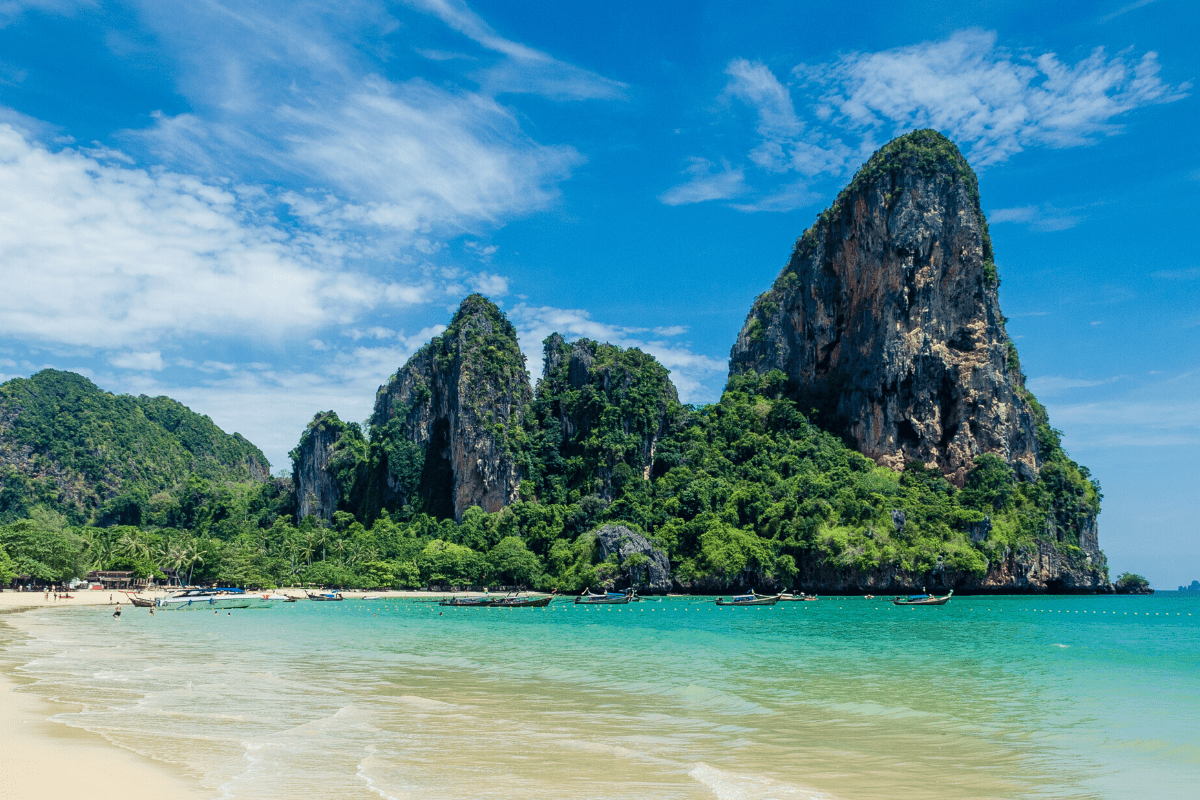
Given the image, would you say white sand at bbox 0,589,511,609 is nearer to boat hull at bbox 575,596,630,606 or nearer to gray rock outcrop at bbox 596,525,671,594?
gray rock outcrop at bbox 596,525,671,594

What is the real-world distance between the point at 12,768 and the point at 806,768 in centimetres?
969

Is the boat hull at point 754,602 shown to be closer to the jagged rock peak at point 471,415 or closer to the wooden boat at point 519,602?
the wooden boat at point 519,602

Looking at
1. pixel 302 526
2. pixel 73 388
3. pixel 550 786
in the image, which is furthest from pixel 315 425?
pixel 550 786

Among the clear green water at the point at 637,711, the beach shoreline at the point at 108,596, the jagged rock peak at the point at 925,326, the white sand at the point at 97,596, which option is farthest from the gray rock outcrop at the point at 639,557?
the clear green water at the point at 637,711

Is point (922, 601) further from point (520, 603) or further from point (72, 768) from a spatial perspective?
point (72, 768)

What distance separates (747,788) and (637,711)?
19.1 feet

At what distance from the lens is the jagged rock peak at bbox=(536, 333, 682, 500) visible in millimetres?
88375

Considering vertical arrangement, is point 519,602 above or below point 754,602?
below

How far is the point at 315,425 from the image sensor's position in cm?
10912

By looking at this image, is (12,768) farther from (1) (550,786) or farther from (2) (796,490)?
(2) (796,490)

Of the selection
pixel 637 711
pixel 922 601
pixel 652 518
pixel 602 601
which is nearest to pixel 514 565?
pixel 602 601

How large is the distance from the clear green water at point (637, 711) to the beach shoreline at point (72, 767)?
0.39m

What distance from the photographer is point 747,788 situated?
955cm

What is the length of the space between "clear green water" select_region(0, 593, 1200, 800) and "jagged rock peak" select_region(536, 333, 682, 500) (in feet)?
184
